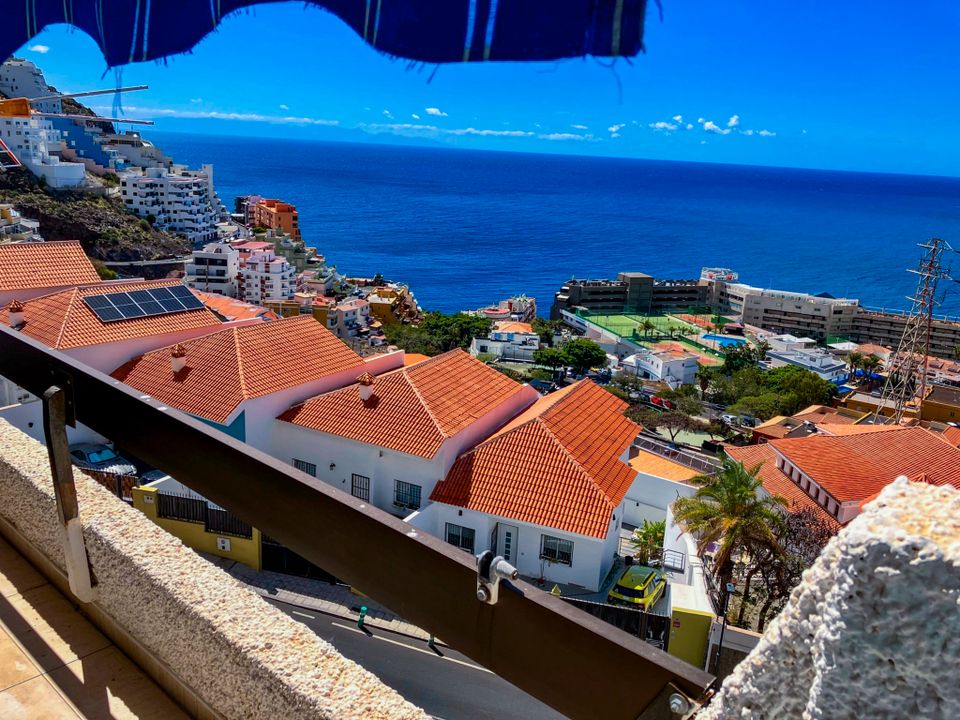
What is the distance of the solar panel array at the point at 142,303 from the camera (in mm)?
10875

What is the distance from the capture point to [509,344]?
4419 cm

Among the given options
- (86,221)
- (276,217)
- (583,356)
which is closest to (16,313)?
(583,356)

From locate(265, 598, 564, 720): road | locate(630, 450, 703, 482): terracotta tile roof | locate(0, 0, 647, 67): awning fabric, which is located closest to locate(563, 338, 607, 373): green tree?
locate(630, 450, 703, 482): terracotta tile roof

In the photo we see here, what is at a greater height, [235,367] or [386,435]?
[235,367]

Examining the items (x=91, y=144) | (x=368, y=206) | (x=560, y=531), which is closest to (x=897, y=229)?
(x=368, y=206)

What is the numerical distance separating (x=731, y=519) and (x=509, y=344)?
3613cm

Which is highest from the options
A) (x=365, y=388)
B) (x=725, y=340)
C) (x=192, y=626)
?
(x=192, y=626)

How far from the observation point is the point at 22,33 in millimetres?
3301

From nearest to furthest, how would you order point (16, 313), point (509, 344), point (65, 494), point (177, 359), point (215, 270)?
point (65, 494)
point (177, 359)
point (16, 313)
point (509, 344)
point (215, 270)

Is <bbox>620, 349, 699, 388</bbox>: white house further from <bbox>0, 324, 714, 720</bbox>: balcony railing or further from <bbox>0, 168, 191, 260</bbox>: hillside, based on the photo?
<bbox>0, 324, 714, 720</bbox>: balcony railing

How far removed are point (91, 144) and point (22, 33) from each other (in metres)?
68.5

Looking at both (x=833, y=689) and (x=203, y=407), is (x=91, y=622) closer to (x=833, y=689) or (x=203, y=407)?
(x=833, y=689)

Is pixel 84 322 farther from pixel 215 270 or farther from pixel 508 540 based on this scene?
pixel 215 270

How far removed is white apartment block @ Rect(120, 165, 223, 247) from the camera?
56.5m
